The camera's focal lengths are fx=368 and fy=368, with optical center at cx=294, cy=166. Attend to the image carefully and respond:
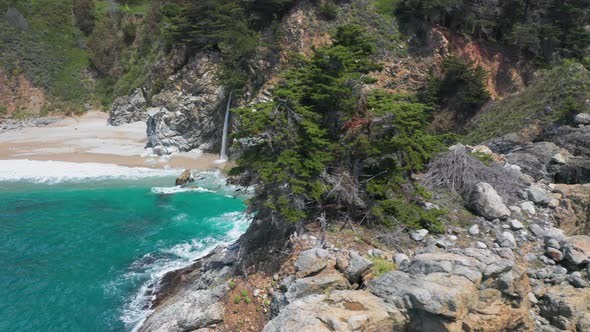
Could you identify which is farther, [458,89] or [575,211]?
[458,89]

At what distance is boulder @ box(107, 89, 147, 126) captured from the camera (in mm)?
42188

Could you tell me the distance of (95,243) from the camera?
55.2 feet

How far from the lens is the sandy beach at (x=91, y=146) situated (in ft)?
101

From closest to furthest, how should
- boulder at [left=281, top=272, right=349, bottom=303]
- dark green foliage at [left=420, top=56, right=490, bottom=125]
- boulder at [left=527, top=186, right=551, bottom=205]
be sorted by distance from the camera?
boulder at [left=281, top=272, right=349, bottom=303]
boulder at [left=527, top=186, right=551, bottom=205]
dark green foliage at [left=420, top=56, right=490, bottom=125]

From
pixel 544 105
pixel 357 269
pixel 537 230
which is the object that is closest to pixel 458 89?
pixel 544 105

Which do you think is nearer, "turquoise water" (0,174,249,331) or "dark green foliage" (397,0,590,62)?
"turquoise water" (0,174,249,331)

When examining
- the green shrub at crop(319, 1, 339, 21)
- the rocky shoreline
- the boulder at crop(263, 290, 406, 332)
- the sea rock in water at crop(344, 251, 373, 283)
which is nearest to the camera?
the boulder at crop(263, 290, 406, 332)

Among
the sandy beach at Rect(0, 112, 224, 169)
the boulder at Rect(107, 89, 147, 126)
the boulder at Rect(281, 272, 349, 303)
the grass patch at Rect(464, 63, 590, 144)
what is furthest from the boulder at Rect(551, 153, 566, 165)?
the boulder at Rect(107, 89, 147, 126)

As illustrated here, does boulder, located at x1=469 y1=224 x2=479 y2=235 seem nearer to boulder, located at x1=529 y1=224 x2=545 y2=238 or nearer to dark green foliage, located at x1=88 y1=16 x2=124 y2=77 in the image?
boulder, located at x1=529 y1=224 x2=545 y2=238

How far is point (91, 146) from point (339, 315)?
34.6 meters

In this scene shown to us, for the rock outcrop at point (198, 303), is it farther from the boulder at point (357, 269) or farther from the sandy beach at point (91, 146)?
the sandy beach at point (91, 146)

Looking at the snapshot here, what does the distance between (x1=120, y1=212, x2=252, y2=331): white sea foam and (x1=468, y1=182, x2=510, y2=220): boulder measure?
6.57 m

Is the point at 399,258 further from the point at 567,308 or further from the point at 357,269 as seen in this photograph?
the point at 567,308

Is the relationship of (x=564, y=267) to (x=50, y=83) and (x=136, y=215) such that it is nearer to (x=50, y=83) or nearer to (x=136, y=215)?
(x=136, y=215)
